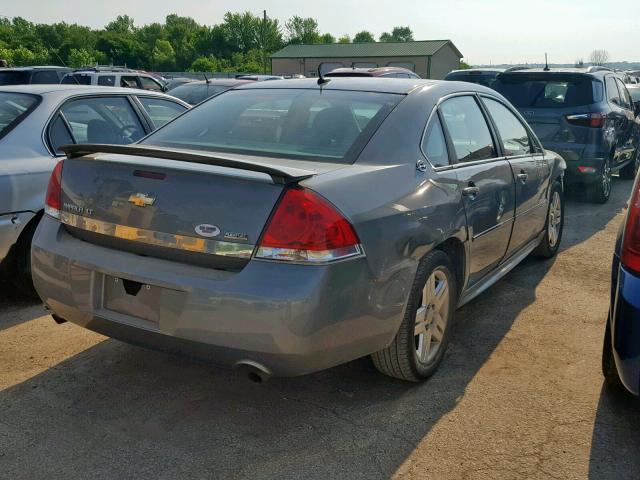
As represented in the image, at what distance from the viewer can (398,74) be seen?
16.1 metres

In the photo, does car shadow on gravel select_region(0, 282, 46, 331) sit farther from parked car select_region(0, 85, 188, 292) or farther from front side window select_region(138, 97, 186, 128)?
front side window select_region(138, 97, 186, 128)

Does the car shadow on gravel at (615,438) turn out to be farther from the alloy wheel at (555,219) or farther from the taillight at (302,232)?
the alloy wheel at (555,219)

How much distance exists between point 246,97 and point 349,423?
2023 millimetres

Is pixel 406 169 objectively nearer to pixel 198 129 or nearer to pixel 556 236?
pixel 198 129

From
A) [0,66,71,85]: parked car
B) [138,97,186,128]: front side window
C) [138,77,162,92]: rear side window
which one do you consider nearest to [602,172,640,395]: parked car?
[138,97,186,128]: front side window

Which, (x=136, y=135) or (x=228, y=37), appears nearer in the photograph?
(x=136, y=135)

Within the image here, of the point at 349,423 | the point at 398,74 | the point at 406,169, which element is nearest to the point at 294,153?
the point at 406,169

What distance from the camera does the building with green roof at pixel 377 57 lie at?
6400 cm

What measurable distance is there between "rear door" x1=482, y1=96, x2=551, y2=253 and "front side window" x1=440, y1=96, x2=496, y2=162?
21 centimetres

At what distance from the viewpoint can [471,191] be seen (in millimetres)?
3660

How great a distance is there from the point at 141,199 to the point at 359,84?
1614mm

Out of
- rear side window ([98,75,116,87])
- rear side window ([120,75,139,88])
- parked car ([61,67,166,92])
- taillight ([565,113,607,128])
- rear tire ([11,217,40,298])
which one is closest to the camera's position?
rear tire ([11,217,40,298])

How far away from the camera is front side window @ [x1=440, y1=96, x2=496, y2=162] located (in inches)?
149

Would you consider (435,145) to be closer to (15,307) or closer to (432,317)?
(432,317)
